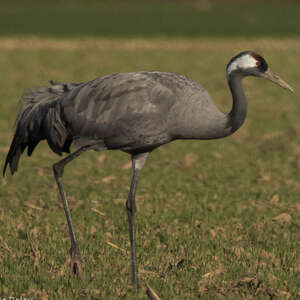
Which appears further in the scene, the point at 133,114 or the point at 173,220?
the point at 173,220

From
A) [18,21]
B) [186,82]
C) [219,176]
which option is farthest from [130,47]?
[186,82]

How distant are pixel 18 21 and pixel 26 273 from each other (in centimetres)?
3955

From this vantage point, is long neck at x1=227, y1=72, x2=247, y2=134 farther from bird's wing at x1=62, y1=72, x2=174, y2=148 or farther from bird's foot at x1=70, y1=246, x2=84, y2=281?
bird's foot at x1=70, y1=246, x2=84, y2=281

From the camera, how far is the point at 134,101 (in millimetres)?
5590

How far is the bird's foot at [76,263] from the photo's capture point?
17.8 feet

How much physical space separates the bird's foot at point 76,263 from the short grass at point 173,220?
0.27 feet

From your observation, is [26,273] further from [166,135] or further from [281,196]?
[281,196]

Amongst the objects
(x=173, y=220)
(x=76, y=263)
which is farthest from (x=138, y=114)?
(x=173, y=220)

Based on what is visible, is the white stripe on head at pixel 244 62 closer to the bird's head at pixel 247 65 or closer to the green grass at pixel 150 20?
the bird's head at pixel 247 65

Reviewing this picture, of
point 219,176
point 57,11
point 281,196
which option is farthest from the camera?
point 57,11

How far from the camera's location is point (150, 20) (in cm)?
4506

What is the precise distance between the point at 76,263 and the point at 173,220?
1917 millimetres

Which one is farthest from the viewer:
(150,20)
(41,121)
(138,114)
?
(150,20)

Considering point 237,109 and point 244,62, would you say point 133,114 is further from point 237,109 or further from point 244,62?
point 244,62
